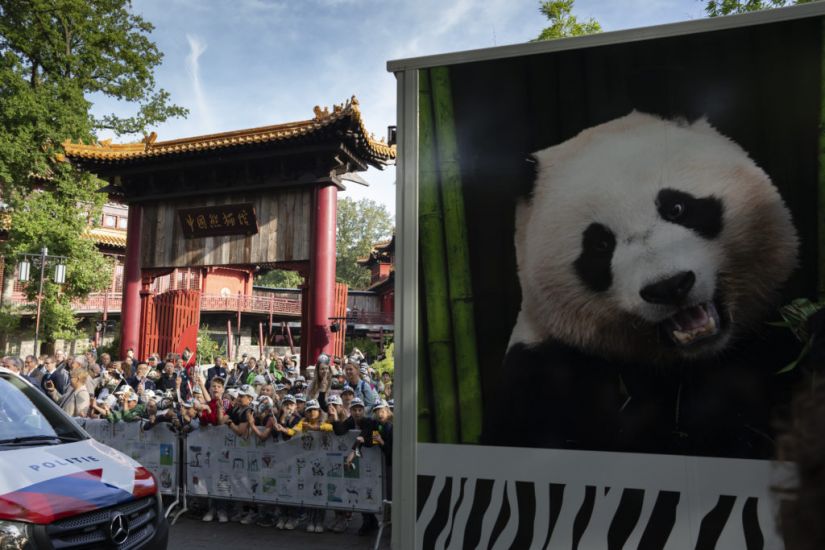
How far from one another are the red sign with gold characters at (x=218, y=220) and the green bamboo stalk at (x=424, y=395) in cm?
1417

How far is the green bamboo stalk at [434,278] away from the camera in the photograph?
141 inches

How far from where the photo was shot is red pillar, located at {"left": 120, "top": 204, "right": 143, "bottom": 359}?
18.8 metres

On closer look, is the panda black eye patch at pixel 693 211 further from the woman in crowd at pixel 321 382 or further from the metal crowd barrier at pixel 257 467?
the woman in crowd at pixel 321 382

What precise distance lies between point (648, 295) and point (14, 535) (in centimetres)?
363

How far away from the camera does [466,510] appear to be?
11.3ft

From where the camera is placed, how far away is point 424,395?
362 centimetres

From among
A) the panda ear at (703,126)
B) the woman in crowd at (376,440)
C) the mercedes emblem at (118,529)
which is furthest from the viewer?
the woman in crowd at (376,440)

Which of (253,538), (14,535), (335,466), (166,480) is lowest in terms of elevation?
(253,538)

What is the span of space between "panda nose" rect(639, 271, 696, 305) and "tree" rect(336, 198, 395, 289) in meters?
62.8

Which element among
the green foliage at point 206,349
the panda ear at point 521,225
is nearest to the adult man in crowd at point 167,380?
the panda ear at point 521,225

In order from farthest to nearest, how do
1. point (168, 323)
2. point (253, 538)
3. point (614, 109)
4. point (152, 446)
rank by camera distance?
point (168, 323), point (152, 446), point (253, 538), point (614, 109)

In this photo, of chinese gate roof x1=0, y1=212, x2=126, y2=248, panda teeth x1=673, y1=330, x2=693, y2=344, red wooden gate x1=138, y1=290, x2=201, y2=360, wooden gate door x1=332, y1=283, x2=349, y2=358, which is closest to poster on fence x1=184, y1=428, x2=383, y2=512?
panda teeth x1=673, y1=330, x2=693, y2=344

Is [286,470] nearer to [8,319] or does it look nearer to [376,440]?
[376,440]

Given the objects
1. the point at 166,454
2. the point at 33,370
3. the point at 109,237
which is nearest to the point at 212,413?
the point at 166,454
